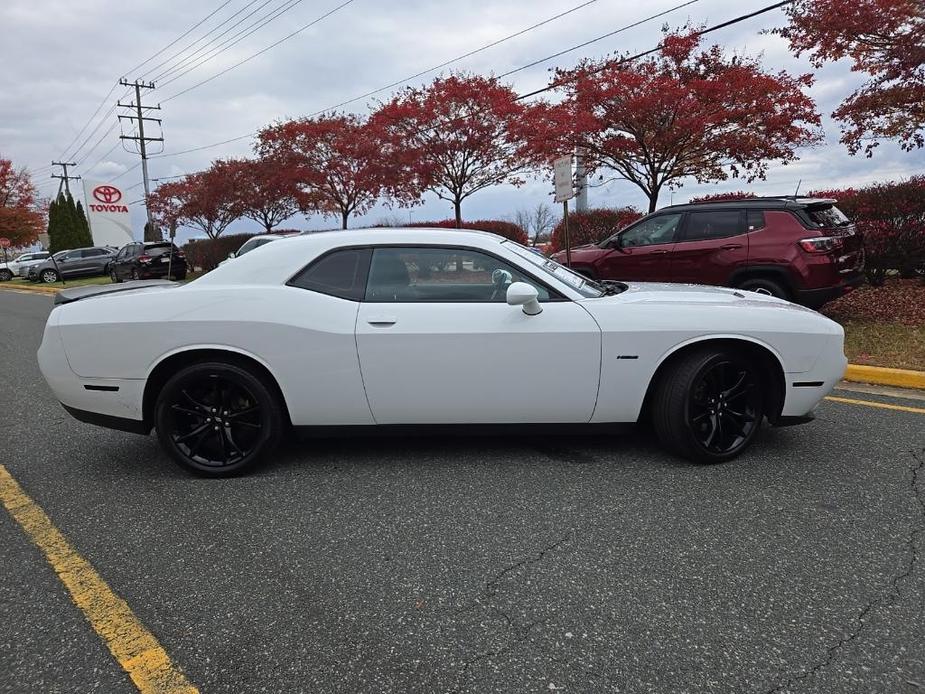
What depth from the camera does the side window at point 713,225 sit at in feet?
23.9

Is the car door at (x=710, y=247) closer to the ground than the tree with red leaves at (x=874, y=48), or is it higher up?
closer to the ground

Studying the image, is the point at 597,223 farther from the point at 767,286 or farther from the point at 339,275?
the point at 339,275

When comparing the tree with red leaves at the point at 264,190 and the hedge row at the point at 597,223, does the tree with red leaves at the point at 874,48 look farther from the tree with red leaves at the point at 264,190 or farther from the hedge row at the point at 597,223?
the tree with red leaves at the point at 264,190

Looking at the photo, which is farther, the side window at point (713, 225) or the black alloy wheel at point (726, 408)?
the side window at point (713, 225)

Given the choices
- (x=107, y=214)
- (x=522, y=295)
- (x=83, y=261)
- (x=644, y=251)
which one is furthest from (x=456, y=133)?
(x=107, y=214)

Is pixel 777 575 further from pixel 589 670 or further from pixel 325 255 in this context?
pixel 325 255

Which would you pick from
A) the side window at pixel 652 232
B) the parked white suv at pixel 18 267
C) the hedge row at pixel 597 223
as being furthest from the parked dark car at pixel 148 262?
the parked white suv at pixel 18 267

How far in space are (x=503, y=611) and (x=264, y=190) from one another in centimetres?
2453

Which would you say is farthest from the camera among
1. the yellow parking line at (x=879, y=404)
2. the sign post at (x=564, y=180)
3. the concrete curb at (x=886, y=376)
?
the sign post at (x=564, y=180)

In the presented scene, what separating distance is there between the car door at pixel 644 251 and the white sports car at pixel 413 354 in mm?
4570

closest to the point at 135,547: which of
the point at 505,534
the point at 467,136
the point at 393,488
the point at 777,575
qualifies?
the point at 393,488

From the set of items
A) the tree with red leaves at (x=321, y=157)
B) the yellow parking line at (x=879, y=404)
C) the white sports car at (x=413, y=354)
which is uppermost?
the tree with red leaves at (x=321, y=157)

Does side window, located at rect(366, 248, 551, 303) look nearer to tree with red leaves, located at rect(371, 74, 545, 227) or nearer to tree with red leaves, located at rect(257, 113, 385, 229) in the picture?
tree with red leaves, located at rect(371, 74, 545, 227)

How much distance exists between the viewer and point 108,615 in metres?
2.20
